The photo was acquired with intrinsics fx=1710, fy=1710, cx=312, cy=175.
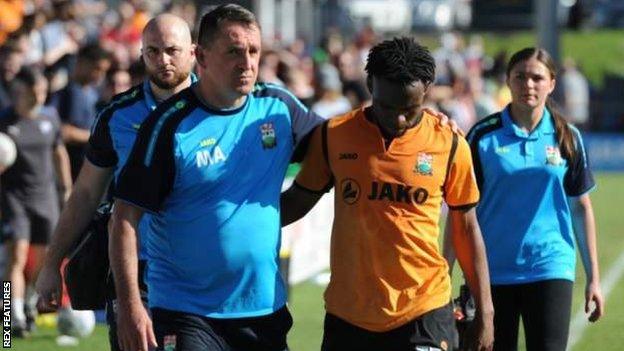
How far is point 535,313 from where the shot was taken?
8930 millimetres

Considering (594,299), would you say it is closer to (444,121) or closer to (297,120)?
(444,121)

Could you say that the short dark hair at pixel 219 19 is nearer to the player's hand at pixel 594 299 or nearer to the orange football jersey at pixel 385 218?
the orange football jersey at pixel 385 218

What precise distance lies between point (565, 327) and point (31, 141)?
7.10 meters

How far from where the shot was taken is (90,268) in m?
8.42

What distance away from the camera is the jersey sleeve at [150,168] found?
6.95m

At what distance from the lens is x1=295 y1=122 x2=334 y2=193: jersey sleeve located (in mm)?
7371

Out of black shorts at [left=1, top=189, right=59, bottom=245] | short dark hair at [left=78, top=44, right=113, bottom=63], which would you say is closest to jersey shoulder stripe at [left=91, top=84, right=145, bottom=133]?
black shorts at [left=1, top=189, right=59, bottom=245]

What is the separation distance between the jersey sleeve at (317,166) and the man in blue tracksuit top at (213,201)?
164 mm

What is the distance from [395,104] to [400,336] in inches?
38.9

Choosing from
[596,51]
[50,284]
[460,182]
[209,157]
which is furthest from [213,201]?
[596,51]

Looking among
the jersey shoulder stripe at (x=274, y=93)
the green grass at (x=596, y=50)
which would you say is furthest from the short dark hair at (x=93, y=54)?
the green grass at (x=596, y=50)

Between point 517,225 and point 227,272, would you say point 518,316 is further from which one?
point 227,272

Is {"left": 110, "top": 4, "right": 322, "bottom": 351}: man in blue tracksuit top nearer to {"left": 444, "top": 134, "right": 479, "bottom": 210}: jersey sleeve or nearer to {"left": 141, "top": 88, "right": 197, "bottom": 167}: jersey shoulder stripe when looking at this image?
{"left": 141, "top": 88, "right": 197, "bottom": 167}: jersey shoulder stripe

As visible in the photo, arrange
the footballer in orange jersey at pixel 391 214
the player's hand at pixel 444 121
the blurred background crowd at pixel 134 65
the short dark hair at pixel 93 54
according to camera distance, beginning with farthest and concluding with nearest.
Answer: the short dark hair at pixel 93 54, the blurred background crowd at pixel 134 65, the player's hand at pixel 444 121, the footballer in orange jersey at pixel 391 214
